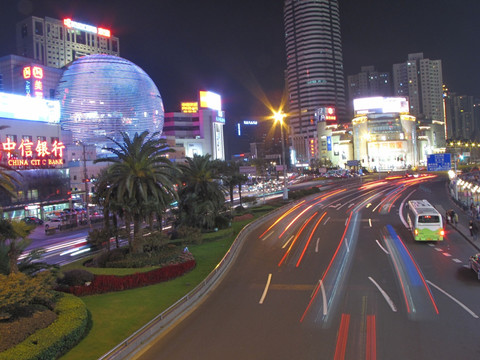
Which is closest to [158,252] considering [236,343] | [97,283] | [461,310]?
[97,283]

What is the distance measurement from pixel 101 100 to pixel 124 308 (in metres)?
78.1

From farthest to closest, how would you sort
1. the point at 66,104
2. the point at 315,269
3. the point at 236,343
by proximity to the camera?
the point at 66,104, the point at 315,269, the point at 236,343

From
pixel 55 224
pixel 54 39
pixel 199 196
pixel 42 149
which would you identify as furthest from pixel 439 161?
pixel 54 39

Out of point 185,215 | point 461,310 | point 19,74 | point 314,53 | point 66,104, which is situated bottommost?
point 461,310

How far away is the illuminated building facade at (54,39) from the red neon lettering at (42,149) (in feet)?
324

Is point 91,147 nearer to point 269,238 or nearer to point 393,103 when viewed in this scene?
point 269,238

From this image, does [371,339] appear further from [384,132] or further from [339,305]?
[384,132]

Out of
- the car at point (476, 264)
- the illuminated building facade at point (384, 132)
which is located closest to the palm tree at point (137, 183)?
the car at point (476, 264)

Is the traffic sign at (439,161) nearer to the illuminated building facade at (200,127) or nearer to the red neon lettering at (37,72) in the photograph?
the illuminated building facade at (200,127)

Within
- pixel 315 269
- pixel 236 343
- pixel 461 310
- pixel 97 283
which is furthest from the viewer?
pixel 315 269

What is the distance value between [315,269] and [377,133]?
487 feet

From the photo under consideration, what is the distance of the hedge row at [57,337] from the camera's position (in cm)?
1068

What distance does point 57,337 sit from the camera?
1177cm

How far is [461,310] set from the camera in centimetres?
1487
